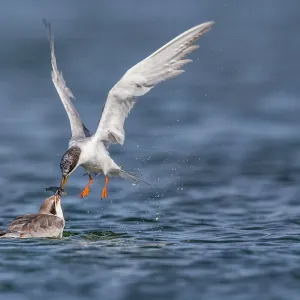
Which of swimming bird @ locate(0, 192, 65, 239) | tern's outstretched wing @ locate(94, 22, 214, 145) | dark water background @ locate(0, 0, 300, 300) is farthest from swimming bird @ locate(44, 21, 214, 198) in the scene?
dark water background @ locate(0, 0, 300, 300)

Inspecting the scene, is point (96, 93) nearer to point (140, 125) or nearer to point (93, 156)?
point (140, 125)

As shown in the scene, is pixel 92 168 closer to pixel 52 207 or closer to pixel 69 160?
pixel 52 207

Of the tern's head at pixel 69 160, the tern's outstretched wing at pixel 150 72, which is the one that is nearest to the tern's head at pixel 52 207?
the tern's head at pixel 69 160

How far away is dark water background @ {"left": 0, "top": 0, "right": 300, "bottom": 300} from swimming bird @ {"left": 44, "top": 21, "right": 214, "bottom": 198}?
3.59 ft

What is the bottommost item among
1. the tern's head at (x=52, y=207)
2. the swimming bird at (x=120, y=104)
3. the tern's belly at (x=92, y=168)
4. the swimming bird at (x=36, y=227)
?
the swimming bird at (x=36, y=227)

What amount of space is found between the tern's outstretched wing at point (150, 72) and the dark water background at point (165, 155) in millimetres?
1905

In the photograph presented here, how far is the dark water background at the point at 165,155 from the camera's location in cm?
1368

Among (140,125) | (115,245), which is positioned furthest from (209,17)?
(115,245)

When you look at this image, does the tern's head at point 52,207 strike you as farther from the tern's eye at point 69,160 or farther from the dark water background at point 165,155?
the tern's eye at point 69,160

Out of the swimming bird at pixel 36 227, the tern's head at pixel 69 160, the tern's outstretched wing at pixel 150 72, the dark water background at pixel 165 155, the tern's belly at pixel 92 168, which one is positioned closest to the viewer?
the dark water background at pixel 165 155

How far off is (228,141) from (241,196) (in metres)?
4.19

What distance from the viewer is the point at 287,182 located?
20.0 m

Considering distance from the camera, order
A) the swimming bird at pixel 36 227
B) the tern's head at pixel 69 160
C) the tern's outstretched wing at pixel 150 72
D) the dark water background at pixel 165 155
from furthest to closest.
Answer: the swimming bird at pixel 36 227
the tern's head at pixel 69 160
the tern's outstretched wing at pixel 150 72
the dark water background at pixel 165 155

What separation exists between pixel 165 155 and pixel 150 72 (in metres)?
7.30
